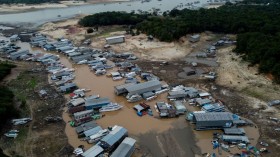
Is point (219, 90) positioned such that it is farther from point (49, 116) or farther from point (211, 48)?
point (49, 116)

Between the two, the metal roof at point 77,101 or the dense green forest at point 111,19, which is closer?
the metal roof at point 77,101

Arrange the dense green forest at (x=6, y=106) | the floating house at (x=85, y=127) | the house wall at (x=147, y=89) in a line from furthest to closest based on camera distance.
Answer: the house wall at (x=147, y=89)
the dense green forest at (x=6, y=106)
the floating house at (x=85, y=127)

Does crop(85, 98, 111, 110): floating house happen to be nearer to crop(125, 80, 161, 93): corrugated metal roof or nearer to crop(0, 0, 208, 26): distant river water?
crop(125, 80, 161, 93): corrugated metal roof

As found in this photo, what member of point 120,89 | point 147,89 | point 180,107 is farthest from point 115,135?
point 147,89

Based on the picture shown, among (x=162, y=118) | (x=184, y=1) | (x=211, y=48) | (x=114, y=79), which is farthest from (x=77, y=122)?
(x=184, y=1)

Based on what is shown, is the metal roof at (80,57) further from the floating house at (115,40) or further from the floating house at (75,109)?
the floating house at (75,109)

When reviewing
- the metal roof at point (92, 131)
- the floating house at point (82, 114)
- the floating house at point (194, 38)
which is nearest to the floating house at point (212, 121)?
the metal roof at point (92, 131)
